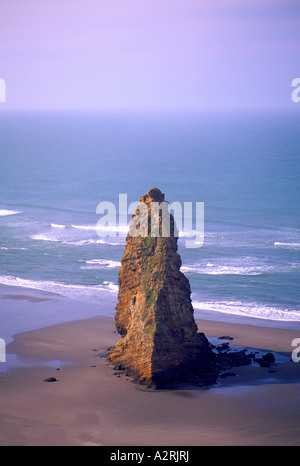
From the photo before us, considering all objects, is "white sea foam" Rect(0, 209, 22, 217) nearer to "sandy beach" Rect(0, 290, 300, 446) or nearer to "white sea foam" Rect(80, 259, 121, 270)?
"white sea foam" Rect(80, 259, 121, 270)

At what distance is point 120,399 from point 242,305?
19.0 m

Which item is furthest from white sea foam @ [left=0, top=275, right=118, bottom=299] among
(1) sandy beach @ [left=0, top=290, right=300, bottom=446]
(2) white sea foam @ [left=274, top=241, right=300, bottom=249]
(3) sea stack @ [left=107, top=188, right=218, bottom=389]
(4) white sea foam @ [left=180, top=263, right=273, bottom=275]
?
(2) white sea foam @ [left=274, top=241, right=300, bottom=249]

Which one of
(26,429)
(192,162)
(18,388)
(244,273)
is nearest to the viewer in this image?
(26,429)

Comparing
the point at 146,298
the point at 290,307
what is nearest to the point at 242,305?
the point at 290,307

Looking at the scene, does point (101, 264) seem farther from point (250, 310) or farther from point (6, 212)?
point (6, 212)

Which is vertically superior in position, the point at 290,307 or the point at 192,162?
the point at 192,162

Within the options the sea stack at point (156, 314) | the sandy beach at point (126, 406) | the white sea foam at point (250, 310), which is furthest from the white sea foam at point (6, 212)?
the sea stack at point (156, 314)

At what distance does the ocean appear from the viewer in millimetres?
47094

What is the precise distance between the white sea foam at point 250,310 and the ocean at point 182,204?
0.21 feet

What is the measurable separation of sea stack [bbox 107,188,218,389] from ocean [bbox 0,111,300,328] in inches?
483

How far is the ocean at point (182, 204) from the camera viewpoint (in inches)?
1854

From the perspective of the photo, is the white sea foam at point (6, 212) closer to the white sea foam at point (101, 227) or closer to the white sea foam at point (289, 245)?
the white sea foam at point (101, 227)

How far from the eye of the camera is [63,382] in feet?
92.1

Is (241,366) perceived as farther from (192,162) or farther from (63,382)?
(192,162)
